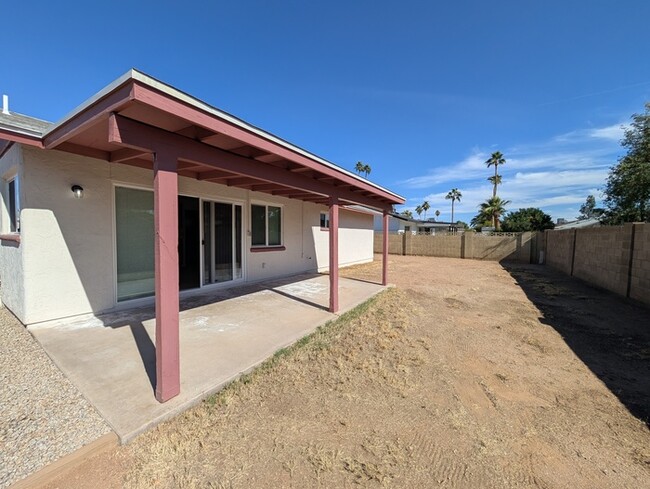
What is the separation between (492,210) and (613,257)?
2644cm

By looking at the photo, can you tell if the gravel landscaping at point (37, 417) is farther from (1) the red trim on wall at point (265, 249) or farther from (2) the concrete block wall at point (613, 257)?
(2) the concrete block wall at point (613, 257)

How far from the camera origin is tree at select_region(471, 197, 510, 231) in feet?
102

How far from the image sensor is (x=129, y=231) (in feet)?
16.2

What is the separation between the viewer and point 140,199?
507cm

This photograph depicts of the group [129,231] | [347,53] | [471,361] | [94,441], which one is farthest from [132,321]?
[347,53]

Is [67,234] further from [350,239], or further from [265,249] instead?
[350,239]

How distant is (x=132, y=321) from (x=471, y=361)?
500cm

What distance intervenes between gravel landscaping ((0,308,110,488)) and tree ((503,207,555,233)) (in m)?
30.6

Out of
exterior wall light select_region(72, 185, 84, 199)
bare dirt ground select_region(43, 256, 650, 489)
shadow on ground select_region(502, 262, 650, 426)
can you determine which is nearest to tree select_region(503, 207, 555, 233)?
shadow on ground select_region(502, 262, 650, 426)

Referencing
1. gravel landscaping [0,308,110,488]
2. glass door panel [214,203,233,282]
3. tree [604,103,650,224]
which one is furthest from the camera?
tree [604,103,650,224]

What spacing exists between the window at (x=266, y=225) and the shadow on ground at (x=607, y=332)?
674 cm

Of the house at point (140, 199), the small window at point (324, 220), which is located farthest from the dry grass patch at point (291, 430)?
the small window at point (324, 220)

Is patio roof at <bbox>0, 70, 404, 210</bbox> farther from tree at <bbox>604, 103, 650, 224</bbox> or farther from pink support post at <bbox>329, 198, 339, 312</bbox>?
tree at <bbox>604, 103, 650, 224</bbox>

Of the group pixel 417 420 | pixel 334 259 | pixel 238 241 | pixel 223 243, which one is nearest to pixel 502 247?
pixel 334 259
